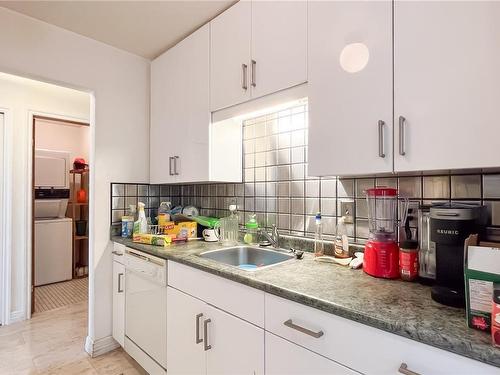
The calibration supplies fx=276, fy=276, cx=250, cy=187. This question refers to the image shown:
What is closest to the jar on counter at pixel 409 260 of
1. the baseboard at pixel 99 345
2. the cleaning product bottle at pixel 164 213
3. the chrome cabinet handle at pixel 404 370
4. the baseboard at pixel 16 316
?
the chrome cabinet handle at pixel 404 370

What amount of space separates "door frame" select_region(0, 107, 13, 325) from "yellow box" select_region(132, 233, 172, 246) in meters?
1.53

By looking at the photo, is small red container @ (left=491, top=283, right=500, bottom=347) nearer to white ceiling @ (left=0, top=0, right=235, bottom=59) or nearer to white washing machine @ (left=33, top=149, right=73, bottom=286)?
white ceiling @ (left=0, top=0, right=235, bottom=59)

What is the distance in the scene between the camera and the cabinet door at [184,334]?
1313 mm

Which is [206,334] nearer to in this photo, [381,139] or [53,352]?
[381,139]

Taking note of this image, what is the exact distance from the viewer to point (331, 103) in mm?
1145

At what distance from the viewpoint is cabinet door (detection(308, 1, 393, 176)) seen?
Result: 1.00 m

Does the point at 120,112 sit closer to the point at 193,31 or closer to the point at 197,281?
the point at 193,31

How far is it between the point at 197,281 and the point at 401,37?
4.27 feet

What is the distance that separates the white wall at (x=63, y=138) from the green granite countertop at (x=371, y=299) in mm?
3964

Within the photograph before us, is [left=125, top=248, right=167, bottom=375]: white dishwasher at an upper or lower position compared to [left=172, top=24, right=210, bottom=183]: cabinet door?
lower

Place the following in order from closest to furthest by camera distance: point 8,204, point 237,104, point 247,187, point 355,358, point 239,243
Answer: point 355,358, point 237,104, point 239,243, point 247,187, point 8,204

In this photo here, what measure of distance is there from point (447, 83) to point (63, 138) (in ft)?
16.2

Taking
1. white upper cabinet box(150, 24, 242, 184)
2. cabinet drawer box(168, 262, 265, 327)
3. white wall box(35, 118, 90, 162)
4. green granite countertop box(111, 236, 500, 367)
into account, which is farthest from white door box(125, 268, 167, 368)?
white wall box(35, 118, 90, 162)

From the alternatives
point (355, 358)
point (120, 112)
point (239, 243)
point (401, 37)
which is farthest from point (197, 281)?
point (120, 112)
